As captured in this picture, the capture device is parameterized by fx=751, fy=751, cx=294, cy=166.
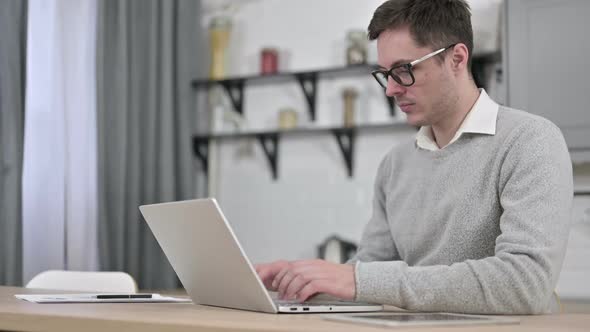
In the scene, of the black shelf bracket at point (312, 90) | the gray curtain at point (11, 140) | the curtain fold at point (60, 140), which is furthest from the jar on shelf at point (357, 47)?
the gray curtain at point (11, 140)

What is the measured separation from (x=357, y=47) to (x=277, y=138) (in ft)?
1.92

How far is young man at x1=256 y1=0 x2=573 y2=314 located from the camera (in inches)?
46.4

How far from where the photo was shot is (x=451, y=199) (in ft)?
5.06

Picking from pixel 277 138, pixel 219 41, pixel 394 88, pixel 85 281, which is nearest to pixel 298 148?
pixel 277 138

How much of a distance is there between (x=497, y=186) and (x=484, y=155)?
0.26 ft

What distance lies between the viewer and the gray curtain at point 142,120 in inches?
125

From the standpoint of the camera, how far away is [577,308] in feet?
9.11

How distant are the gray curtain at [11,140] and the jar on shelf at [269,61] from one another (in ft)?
4.02

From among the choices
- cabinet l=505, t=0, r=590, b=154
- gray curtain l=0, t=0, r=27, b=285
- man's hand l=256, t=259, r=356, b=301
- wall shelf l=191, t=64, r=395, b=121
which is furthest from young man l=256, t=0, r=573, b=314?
wall shelf l=191, t=64, r=395, b=121

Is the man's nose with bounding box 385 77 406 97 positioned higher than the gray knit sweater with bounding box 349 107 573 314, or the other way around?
the man's nose with bounding box 385 77 406 97

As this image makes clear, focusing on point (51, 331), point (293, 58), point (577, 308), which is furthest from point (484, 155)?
point (293, 58)

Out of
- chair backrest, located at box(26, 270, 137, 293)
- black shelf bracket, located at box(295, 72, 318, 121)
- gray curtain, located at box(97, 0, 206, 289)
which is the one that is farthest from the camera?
black shelf bracket, located at box(295, 72, 318, 121)

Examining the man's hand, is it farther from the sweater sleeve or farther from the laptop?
the sweater sleeve

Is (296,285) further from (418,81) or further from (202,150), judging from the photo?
(202,150)
